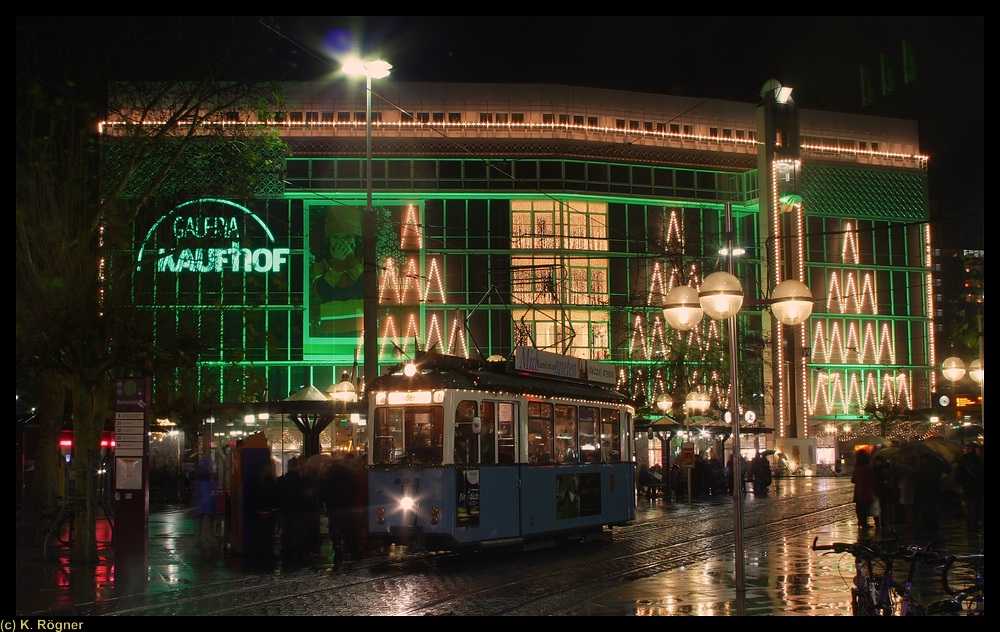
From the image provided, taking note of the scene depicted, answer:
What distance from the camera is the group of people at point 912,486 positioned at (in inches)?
770

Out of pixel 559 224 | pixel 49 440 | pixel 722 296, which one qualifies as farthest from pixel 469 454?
pixel 559 224

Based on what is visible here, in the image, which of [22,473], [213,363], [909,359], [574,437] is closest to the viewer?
[574,437]

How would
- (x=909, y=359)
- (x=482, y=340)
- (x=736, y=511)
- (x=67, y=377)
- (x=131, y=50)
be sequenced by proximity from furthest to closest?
(x=909, y=359)
(x=482, y=340)
(x=67, y=377)
(x=131, y=50)
(x=736, y=511)

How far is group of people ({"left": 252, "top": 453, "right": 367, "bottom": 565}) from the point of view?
17609 mm

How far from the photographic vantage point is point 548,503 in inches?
728

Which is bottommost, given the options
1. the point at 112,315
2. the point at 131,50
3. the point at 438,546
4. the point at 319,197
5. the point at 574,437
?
the point at 438,546

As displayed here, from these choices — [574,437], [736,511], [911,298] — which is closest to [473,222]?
[911,298]

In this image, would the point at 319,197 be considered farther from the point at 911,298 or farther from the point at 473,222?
the point at 911,298

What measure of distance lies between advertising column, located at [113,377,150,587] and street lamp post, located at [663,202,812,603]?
7821 millimetres

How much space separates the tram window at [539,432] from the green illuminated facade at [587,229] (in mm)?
27175

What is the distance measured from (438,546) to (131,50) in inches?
340

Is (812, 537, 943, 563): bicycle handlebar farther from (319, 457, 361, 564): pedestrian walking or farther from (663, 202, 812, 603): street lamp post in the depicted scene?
(319, 457, 361, 564): pedestrian walking

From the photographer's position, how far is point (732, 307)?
44.1 ft

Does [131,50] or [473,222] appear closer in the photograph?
[131,50]
